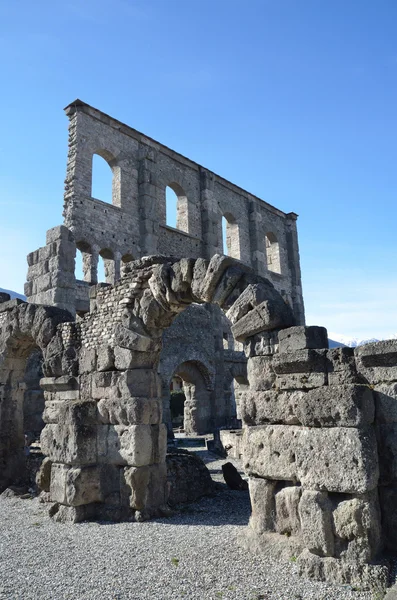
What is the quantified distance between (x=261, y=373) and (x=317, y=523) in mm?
1562

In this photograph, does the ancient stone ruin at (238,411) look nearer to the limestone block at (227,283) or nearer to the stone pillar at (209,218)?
the limestone block at (227,283)

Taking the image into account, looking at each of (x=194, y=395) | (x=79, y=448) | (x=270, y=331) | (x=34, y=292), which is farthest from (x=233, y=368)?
(x=270, y=331)

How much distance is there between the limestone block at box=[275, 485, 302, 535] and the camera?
454 centimetres

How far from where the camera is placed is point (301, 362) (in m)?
4.66

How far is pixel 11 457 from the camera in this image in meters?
9.15

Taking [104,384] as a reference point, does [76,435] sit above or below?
below

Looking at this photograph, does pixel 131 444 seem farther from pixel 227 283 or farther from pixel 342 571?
pixel 342 571

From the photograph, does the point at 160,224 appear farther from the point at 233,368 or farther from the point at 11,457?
the point at 11,457

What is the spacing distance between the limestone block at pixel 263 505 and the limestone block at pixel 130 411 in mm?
2247

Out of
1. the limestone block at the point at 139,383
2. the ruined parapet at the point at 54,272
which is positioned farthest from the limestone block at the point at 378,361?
the ruined parapet at the point at 54,272

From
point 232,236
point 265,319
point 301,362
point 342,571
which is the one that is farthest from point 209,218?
point 342,571

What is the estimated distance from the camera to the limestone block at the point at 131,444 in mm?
6551

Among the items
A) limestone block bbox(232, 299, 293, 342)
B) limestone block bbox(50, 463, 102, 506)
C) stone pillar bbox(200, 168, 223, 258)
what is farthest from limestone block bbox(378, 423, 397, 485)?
stone pillar bbox(200, 168, 223, 258)

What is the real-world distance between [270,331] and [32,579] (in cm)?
341
